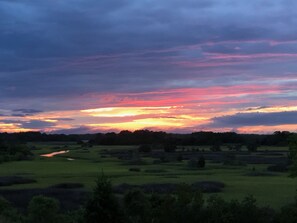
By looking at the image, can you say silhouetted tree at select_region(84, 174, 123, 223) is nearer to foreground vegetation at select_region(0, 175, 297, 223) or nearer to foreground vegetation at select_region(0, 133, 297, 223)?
foreground vegetation at select_region(0, 133, 297, 223)

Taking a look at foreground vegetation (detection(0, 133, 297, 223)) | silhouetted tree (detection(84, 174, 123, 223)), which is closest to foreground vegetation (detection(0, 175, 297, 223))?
foreground vegetation (detection(0, 133, 297, 223))

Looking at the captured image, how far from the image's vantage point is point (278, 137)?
133 m

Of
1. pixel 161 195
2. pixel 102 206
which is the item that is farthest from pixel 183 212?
pixel 102 206

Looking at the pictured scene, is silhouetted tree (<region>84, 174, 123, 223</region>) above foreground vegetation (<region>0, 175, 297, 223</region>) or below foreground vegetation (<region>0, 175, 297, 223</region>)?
above

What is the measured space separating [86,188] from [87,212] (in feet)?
75.4

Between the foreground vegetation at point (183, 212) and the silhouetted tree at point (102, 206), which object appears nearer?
the silhouetted tree at point (102, 206)

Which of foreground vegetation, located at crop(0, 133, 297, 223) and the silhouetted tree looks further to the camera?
foreground vegetation, located at crop(0, 133, 297, 223)

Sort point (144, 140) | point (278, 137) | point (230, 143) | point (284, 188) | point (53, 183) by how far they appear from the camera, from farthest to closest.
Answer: point (144, 140), point (230, 143), point (278, 137), point (53, 183), point (284, 188)

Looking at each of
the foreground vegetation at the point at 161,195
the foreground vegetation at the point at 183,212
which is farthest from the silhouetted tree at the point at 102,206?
the foreground vegetation at the point at 183,212

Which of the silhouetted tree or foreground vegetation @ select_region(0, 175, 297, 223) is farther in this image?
foreground vegetation @ select_region(0, 175, 297, 223)

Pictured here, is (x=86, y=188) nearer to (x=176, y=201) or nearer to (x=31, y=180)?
(x=31, y=180)

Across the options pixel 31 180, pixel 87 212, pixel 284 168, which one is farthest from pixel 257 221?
pixel 284 168

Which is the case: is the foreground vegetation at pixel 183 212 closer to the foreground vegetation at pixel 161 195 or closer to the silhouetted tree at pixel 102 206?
the foreground vegetation at pixel 161 195

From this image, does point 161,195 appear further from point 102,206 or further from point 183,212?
point 102,206
